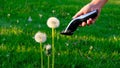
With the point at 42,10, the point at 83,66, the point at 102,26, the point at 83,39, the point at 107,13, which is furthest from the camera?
the point at 107,13

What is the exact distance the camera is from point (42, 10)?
12.8 metres

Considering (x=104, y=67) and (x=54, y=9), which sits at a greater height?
(x=54, y=9)

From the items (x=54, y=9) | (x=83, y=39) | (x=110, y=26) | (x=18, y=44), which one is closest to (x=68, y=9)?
(x=54, y=9)

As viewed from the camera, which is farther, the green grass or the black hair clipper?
the green grass

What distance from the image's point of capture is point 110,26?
439 inches

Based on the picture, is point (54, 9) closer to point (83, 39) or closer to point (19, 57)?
point (83, 39)

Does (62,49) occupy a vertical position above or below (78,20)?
below

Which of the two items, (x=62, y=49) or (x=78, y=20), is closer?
(x=78, y=20)

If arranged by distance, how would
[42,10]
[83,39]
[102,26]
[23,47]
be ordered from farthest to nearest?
[42,10], [102,26], [83,39], [23,47]

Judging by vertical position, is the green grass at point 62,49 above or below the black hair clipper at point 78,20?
below

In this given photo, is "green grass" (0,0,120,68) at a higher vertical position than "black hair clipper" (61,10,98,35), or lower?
lower

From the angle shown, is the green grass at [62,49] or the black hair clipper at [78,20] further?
the green grass at [62,49]

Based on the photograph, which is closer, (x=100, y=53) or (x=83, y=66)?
(x=83, y=66)

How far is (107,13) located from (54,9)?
6.02 ft
